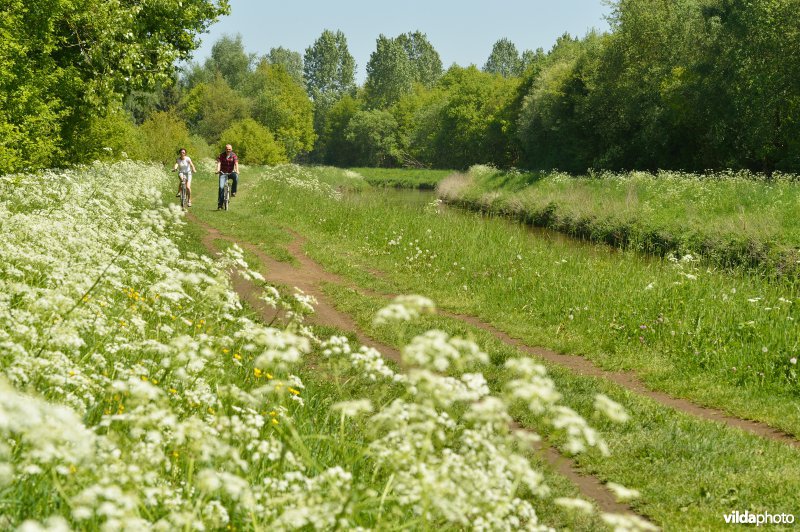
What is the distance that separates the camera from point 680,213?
2533 centimetres

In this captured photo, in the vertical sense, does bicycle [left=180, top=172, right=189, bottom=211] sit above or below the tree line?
below

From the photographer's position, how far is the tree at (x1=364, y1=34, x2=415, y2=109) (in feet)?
364

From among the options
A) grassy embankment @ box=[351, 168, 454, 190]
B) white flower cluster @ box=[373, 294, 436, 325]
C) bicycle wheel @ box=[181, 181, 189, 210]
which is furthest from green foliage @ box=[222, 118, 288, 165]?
white flower cluster @ box=[373, 294, 436, 325]

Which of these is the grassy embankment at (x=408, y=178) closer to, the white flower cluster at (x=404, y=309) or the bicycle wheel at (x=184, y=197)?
the bicycle wheel at (x=184, y=197)

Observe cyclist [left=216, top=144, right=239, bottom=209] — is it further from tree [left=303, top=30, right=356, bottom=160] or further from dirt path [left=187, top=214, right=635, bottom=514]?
tree [left=303, top=30, right=356, bottom=160]

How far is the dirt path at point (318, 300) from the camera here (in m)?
6.67

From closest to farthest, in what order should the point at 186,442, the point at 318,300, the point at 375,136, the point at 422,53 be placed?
the point at 186,442 < the point at 318,300 < the point at 375,136 < the point at 422,53

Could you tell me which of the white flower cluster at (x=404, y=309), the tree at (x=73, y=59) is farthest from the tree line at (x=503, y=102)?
the white flower cluster at (x=404, y=309)

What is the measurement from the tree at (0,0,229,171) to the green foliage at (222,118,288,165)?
134ft

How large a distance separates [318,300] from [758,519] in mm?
9380

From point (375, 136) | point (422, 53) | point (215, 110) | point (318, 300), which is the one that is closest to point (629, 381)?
point (318, 300)

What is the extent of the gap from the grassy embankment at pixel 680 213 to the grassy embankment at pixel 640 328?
3330mm

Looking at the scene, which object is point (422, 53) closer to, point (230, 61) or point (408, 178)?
point (230, 61)

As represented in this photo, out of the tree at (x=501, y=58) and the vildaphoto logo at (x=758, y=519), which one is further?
the tree at (x=501, y=58)
